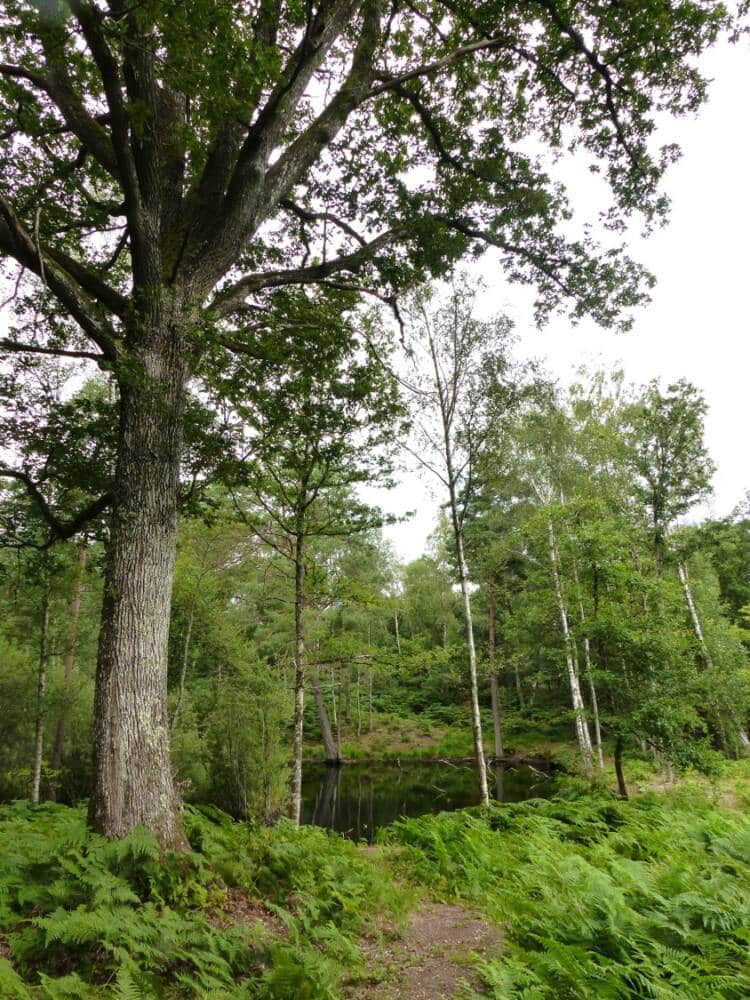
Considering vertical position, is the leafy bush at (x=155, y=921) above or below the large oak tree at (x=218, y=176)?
below

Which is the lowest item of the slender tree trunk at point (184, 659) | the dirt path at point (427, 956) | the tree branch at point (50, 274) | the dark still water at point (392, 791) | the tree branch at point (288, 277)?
the dark still water at point (392, 791)

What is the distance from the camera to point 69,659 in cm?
1435

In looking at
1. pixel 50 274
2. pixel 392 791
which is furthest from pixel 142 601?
pixel 392 791

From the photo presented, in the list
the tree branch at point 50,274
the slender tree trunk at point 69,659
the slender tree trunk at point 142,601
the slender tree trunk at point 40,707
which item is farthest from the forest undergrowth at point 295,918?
the slender tree trunk at point 69,659

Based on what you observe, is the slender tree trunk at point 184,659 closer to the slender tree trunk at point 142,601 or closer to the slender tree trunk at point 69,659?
the slender tree trunk at point 69,659

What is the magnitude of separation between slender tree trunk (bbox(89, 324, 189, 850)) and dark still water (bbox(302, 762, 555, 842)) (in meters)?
→ 9.24

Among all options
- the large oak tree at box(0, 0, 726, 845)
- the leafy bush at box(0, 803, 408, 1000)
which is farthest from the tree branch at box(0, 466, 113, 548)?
the leafy bush at box(0, 803, 408, 1000)

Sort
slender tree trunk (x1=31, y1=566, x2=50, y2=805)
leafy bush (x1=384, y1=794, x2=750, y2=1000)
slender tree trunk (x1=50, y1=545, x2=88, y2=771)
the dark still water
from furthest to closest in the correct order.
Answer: the dark still water, slender tree trunk (x1=50, y1=545, x2=88, y2=771), slender tree trunk (x1=31, y1=566, x2=50, y2=805), leafy bush (x1=384, y1=794, x2=750, y2=1000)

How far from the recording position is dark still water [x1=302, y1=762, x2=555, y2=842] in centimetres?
1409

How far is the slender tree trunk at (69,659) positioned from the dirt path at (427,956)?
35.2 ft

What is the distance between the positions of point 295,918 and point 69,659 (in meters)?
13.2

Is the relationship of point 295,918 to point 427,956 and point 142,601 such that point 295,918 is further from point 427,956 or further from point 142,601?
point 142,601

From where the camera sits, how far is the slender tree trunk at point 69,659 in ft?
42.2

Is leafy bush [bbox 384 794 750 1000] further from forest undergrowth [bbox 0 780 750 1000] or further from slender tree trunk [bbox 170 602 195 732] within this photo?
slender tree trunk [bbox 170 602 195 732]
